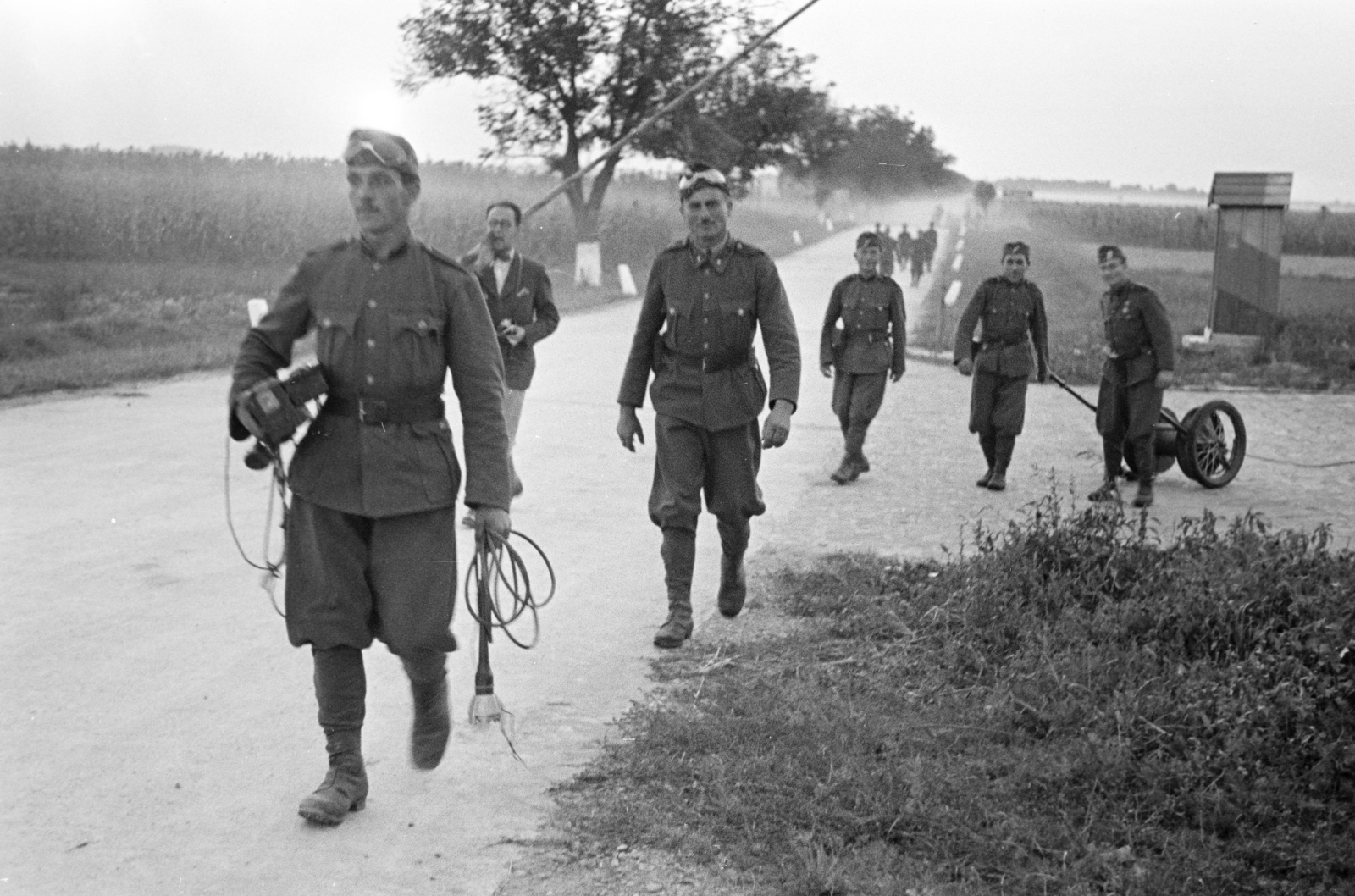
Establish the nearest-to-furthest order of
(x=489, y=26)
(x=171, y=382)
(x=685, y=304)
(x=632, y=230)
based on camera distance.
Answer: (x=685, y=304), (x=171, y=382), (x=489, y=26), (x=632, y=230)

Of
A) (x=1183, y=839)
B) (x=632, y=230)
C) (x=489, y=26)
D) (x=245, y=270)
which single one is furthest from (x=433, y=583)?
(x=632, y=230)

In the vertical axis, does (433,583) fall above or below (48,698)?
above

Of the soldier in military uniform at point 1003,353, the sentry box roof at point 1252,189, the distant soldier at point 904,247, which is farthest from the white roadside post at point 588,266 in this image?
the soldier in military uniform at point 1003,353

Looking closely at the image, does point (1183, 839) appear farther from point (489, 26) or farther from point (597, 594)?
point (489, 26)

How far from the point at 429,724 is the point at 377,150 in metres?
1.87

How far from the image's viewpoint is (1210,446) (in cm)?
1144

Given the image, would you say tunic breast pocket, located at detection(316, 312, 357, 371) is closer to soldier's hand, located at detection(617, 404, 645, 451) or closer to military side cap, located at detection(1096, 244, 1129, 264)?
soldier's hand, located at detection(617, 404, 645, 451)

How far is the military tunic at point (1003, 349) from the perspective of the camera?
37.1 ft

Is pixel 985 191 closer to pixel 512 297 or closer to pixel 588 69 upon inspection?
pixel 588 69

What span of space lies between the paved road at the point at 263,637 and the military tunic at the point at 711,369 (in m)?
0.72

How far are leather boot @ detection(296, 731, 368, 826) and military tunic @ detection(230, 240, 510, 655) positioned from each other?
0.33m

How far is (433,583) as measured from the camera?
4742mm

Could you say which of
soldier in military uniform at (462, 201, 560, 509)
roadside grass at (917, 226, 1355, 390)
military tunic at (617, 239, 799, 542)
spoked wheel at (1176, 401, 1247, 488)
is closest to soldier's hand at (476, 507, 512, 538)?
military tunic at (617, 239, 799, 542)

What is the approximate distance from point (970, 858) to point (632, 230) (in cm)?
4044
